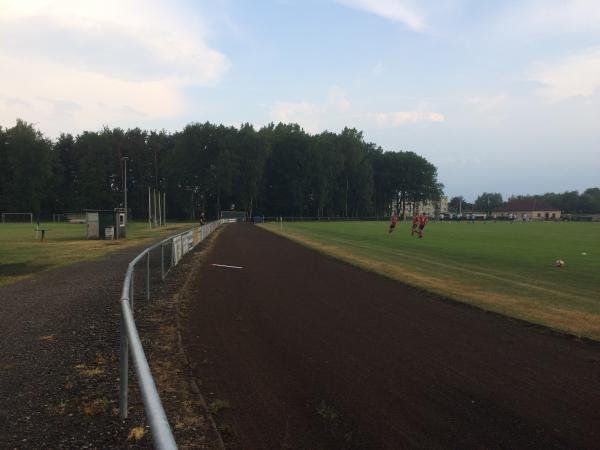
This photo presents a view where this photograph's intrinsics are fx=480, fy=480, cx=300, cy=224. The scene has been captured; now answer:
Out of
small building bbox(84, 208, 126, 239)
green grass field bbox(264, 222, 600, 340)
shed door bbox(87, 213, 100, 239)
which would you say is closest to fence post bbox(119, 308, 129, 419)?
green grass field bbox(264, 222, 600, 340)

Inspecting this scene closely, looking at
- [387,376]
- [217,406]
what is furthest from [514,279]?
[217,406]

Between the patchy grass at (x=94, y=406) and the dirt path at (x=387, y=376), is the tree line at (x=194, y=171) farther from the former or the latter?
the patchy grass at (x=94, y=406)

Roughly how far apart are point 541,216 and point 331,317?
177568 millimetres

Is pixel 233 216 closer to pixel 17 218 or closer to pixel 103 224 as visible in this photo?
pixel 17 218

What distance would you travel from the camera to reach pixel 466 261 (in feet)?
60.4

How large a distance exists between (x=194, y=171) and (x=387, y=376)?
86.5 m

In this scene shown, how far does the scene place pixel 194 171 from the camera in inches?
3492

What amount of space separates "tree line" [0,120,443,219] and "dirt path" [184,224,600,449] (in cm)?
7984

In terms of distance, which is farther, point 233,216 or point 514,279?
point 233,216

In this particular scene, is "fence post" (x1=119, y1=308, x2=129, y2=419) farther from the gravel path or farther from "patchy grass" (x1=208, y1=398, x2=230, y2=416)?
"patchy grass" (x1=208, y1=398, x2=230, y2=416)

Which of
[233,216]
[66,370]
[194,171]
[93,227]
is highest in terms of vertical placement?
[194,171]

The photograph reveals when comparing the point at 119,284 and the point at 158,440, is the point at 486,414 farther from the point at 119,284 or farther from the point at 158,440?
the point at 119,284

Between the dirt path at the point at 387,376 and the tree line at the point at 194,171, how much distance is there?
79.8 m

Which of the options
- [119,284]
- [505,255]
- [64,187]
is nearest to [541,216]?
[64,187]
